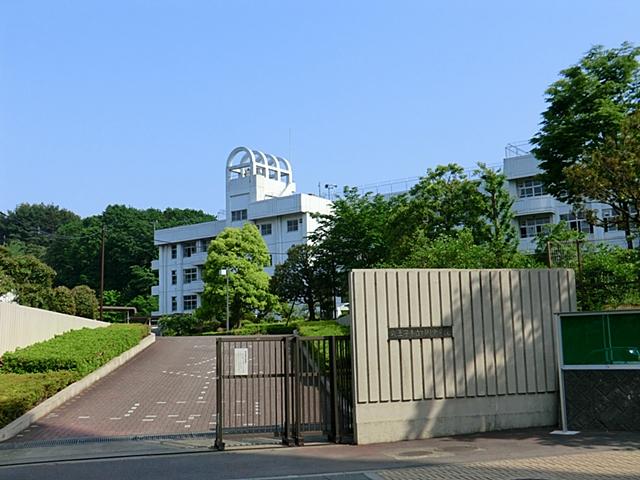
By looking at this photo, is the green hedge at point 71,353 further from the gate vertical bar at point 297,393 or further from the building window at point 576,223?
the building window at point 576,223

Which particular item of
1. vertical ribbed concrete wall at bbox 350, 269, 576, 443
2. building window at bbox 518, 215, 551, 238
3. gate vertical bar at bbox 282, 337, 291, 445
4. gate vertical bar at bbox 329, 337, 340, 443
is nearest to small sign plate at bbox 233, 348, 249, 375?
gate vertical bar at bbox 282, 337, 291, 445

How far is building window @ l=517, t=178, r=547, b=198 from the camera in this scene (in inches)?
1890

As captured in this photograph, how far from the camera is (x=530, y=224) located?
4872 cm

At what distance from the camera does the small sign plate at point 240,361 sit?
11.8 meters

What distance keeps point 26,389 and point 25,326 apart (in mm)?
6691

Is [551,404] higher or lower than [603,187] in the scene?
lower

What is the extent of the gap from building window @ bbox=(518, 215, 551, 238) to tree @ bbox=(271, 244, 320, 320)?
51.3 feet

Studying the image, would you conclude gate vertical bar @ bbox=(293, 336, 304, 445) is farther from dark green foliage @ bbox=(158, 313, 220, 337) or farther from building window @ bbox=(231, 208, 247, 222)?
building window @ bbox=(231, 208, 247, 222)

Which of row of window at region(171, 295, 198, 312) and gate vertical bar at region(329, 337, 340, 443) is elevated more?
row of window at region(171, 295, 198, 312)

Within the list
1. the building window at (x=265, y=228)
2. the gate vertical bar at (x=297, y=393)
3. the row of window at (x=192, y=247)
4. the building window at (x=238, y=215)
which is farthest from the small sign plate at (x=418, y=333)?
the row of window at (x=192, y=247)

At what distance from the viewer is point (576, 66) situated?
2198 cm

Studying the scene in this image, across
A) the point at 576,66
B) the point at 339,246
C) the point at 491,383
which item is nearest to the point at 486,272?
the point at 491,383

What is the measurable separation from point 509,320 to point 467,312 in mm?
926

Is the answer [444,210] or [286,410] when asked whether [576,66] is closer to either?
[444,210]
